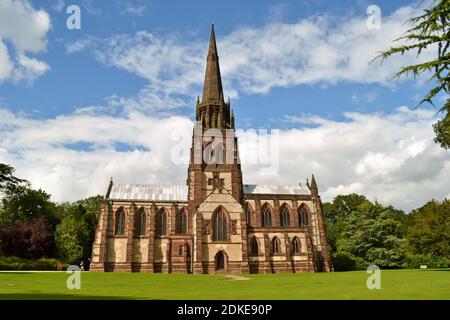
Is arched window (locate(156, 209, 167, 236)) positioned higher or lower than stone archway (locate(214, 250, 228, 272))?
higher

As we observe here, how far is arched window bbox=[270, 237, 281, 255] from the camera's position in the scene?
168 feet

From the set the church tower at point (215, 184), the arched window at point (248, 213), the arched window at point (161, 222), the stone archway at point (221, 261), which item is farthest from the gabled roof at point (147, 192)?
the stone archway at point (221, 261)

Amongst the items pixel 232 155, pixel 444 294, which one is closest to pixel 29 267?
pixel 232 155

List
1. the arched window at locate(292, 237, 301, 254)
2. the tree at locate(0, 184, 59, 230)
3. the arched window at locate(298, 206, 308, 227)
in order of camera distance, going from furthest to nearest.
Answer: the tree at locate(0, 184, 59, 230)
the arched window at locate(298, 206, 308, 227)
the arched window at locate(292, 237, 301, 254)

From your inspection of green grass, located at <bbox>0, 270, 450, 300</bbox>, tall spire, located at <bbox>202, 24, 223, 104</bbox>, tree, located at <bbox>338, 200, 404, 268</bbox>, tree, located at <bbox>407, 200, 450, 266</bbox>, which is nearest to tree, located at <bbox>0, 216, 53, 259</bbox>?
green grass, located at <bbox>0, 270, 450, 300</bbox>

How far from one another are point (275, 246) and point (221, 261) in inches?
331

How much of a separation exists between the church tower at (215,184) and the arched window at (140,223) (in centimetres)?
677

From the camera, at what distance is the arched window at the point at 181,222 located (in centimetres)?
5372

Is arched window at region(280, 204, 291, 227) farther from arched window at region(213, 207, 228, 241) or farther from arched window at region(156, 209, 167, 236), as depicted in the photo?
arched window at region(156, 209, 167, 236)

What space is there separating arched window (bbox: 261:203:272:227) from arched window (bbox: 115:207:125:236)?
66.7 feet

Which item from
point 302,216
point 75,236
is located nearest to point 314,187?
point 302,216

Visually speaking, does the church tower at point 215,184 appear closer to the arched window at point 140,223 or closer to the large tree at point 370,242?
the arched window at point 140,223

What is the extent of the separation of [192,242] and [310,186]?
22072 mm

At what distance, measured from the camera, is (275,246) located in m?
51.5
